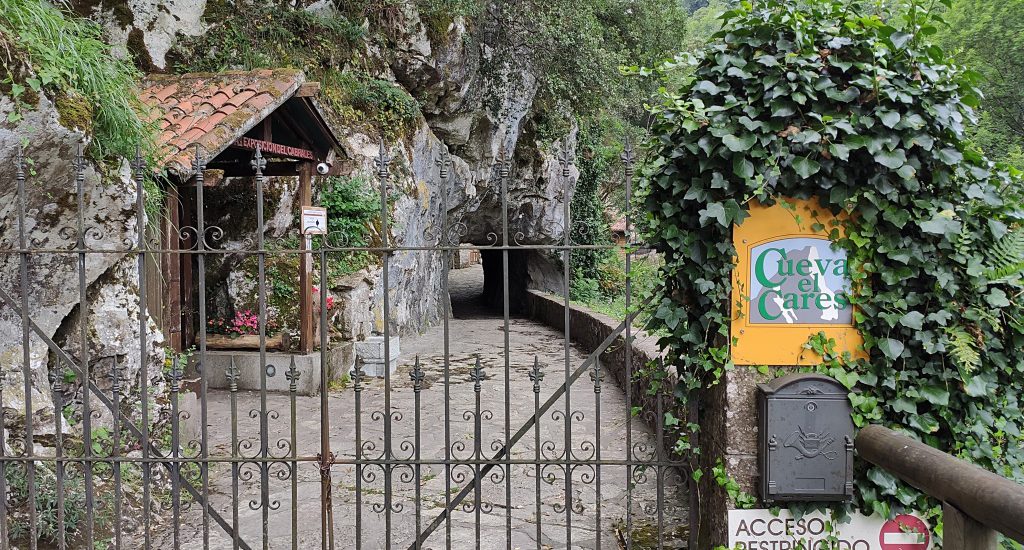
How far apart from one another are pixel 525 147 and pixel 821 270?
16.2 meters

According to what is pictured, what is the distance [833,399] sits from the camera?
2.93 metres

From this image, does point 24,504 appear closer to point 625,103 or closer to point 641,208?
point 641,208

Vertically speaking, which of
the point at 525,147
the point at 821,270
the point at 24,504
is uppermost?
the point at 525,147

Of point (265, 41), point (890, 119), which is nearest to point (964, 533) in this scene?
point (890, 119)

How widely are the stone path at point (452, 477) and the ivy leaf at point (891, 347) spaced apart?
3.65 feet

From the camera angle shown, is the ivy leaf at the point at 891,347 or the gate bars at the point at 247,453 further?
the gate bars at the point at 247,453

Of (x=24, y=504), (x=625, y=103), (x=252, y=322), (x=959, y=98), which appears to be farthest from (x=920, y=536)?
(x=625, y=103)

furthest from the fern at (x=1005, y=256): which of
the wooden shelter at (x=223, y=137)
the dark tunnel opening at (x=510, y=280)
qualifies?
the dark tunnel opening at (x=510, y=280)

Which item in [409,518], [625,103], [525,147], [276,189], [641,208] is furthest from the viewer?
[525,147]

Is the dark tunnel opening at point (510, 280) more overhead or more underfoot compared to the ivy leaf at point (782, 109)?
more underfoot

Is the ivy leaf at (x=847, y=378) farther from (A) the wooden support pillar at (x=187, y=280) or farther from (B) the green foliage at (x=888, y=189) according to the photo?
(A) the wooden support pillar at (x=187, y=280)

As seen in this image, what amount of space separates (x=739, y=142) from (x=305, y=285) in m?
6.42

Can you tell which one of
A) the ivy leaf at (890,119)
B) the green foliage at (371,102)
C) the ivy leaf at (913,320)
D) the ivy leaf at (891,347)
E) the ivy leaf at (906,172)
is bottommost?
the ivy leaf at (891,347)

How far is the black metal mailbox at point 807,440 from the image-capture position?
2912 millimetres
